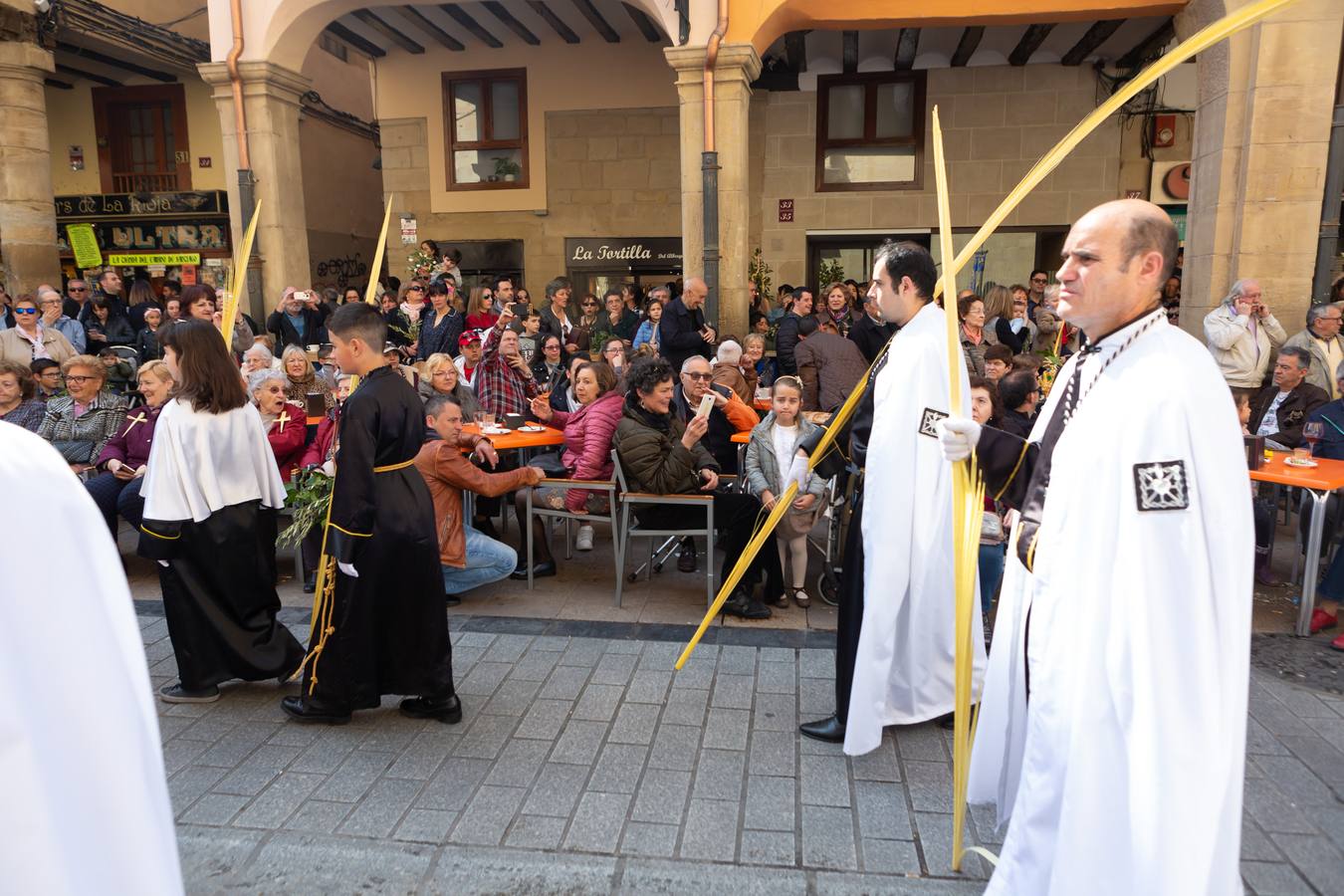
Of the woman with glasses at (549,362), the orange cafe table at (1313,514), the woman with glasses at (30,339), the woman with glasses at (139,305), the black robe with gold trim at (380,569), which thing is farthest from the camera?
the woman with glasses at (139,305)

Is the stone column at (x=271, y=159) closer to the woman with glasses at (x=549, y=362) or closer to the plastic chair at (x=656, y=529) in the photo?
the woman with glasses at (x=549, y=362)

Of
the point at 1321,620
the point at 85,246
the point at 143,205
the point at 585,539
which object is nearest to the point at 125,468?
the point at 585,539

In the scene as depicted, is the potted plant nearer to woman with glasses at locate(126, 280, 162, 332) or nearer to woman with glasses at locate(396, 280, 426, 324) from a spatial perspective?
woman with glasses at locate(396, 280, 426, 324)

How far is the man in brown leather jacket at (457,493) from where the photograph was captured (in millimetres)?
4969

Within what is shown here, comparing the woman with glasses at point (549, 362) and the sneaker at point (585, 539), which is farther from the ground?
the woman with glasses at point (549, 362)

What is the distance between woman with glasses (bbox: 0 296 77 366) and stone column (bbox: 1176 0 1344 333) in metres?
11.2

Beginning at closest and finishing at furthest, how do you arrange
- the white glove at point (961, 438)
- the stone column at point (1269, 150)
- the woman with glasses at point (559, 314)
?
1. the white glove at point (961, 438)
2. the stone column at point (1269, 150)
3. the woman with glasses at point (559, 314)

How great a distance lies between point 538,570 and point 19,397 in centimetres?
372

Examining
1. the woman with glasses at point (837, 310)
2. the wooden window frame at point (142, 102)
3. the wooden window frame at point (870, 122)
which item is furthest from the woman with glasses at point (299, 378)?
the wooden window frame at point (142, 102)

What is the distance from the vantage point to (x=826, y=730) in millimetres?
3656

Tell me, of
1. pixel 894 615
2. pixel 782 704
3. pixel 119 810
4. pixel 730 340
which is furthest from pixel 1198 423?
pixel 730 340

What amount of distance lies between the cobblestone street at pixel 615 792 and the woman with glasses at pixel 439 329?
4805 millimetres

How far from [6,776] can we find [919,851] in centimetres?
263

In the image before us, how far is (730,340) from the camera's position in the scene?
783 cm
